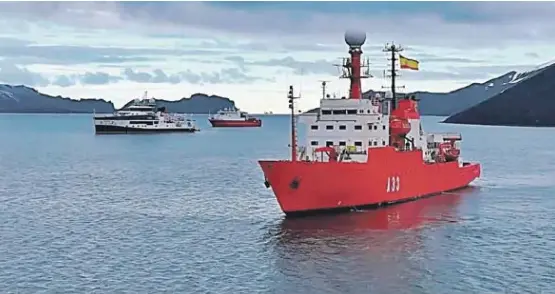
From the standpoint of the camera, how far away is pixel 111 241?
2778 centimetres

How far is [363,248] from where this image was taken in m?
26.8

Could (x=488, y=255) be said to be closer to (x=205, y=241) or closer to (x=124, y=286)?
(x=205, y=241)

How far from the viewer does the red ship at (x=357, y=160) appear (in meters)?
31.6

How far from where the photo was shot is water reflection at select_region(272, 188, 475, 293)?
2236cm

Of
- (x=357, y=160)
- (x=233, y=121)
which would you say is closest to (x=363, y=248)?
(x=357, y=160)

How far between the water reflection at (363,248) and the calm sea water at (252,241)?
0.05 meters

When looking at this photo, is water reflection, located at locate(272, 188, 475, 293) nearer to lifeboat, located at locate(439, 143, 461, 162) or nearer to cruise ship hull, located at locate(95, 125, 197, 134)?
lifeboat, located at locate(439, 143, 461, 162)

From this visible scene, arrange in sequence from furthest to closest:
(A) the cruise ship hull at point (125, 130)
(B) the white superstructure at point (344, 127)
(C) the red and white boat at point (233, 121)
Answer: (C) the red and white boat at point (233, 121) < (A) the cruise ship hull at point (125, 130) < (B) the white superstructure at point (344, 127)

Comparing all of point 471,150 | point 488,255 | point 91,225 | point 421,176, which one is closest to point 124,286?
point 91,225

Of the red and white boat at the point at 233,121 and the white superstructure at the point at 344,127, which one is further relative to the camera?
the red and white boat at the point at 233,121

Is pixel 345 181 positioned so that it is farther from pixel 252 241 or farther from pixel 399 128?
pixel 399 128

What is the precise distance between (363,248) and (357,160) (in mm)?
8252

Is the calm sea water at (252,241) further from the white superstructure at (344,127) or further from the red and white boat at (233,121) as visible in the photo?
the red and white boat at (233,121)

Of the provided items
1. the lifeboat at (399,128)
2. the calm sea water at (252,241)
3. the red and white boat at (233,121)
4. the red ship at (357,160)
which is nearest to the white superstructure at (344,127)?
the red ship at (357,160)
